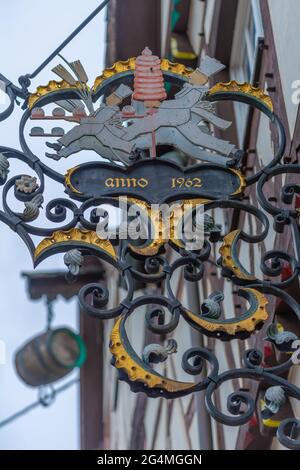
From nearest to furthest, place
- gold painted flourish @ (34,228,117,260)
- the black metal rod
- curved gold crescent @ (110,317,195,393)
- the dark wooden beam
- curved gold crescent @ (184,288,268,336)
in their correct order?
curved gold crescent @ (110,317,195,393)
curved gold crescent @ (184,288,268,336)
gold painted flourish @ (34,228,117,260)
the black metal rod
the dark wooden beam

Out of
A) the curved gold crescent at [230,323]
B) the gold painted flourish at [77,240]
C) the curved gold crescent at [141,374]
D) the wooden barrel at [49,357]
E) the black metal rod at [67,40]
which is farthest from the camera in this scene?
the wooden barrel at [49,357]

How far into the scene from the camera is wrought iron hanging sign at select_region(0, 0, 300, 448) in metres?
3.36

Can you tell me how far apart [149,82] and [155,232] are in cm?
64

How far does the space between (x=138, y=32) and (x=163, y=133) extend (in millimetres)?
5403

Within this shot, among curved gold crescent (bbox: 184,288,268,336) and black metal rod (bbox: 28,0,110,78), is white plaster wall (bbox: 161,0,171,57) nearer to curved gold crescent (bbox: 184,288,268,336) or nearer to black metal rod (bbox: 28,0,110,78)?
black metal rod (bbox: 28,0,110,78)

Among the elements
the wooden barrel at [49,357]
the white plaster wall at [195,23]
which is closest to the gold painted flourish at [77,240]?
the white plaster wall at [195,23]

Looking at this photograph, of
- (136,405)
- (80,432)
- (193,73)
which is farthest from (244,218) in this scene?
(80,432)

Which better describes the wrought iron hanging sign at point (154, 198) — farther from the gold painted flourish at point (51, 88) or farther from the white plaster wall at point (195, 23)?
the white plaster wall at point (195, 23)

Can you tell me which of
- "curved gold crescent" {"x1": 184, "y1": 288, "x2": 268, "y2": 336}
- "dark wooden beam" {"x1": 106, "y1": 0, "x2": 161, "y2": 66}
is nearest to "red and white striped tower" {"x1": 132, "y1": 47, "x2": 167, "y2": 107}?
"curved gold crescent" {"x1": 184, "y1": 288, "x2": 268, "y2": 336}

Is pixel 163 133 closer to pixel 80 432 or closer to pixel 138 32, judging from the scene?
pixel 138 32

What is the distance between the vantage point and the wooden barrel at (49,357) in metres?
10.6

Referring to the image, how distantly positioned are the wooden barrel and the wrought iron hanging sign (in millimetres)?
6686

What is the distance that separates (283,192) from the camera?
3.70m

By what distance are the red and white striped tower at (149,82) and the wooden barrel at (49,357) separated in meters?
6.66
